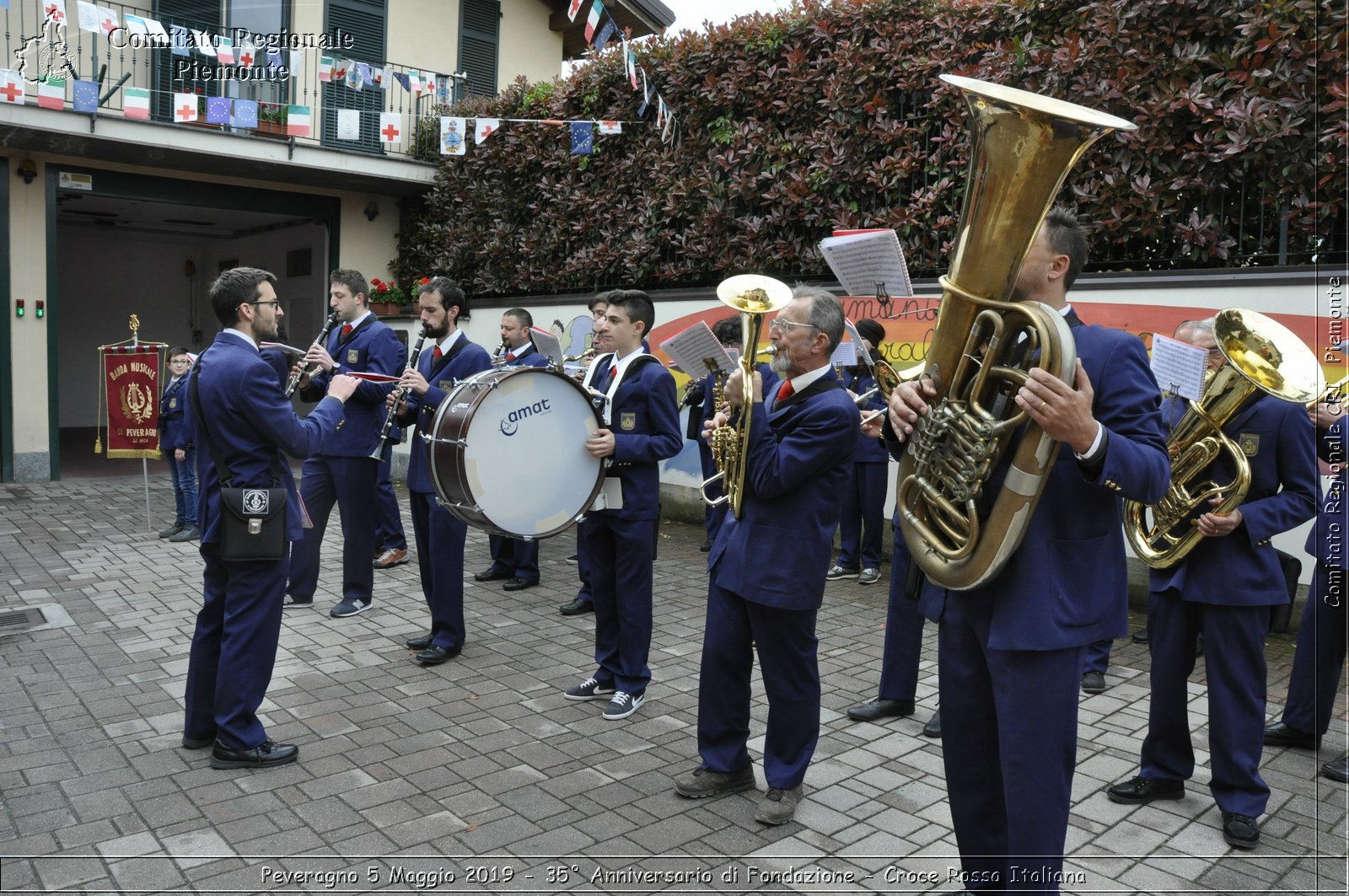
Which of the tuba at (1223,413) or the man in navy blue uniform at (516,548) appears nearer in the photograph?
the tuba at (1223,413)

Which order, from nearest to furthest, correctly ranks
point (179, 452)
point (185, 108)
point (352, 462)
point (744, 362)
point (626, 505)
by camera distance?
point (744, 362) → point (626, 505) → point (352, 462) → point (179, 452) → point (185, 108)

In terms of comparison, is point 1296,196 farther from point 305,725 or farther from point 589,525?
point 305,725

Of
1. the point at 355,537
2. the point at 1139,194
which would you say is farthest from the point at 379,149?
the point at 1139,194

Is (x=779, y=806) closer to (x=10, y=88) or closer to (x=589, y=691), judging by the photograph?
(x=589, y=691)

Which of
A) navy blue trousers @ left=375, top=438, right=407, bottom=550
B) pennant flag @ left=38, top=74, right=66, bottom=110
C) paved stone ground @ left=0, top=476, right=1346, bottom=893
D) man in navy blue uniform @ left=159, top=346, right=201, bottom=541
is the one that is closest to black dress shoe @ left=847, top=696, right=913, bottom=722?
paved stone ground @ left=0, top=476, right=1346, bottom=893

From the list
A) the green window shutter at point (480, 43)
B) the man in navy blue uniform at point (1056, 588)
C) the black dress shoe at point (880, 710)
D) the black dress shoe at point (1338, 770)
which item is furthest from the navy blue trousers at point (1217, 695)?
the green window shutter at point (480, 43)

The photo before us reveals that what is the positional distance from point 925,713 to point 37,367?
12.5m

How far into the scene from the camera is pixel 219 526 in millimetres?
4336

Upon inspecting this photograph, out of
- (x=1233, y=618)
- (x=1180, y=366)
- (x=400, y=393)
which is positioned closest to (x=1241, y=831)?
(x=1233, y=618)

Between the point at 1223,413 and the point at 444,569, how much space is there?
4147 mm

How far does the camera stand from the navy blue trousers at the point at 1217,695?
3916 mm

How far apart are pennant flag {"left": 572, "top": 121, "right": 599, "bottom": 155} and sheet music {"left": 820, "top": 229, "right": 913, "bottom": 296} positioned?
304 inches

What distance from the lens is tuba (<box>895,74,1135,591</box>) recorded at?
252 centimetres

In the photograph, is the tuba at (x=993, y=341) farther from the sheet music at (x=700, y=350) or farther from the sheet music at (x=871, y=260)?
the sheet music at (x=700, y=350)
